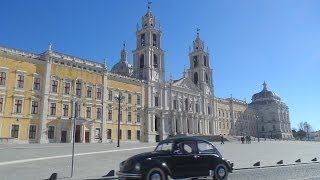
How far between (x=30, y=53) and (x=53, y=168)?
31.3m

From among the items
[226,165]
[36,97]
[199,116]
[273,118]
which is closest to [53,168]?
[226,165]

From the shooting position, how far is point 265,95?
122 m

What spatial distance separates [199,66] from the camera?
83.6 meters

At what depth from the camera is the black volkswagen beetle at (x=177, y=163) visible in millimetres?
→ 10953

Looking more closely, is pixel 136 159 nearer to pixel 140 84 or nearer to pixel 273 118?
pixel 140 84

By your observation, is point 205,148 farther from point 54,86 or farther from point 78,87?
point 78,87

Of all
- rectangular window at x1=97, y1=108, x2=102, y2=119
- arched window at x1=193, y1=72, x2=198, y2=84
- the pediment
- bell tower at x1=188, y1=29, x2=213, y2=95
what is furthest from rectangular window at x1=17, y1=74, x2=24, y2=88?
arched window at x1=193, y1=72, x2=198, y2=84

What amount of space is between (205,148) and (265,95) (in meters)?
116

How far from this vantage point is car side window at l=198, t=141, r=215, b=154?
12.6m

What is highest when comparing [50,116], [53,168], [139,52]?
[139,52]

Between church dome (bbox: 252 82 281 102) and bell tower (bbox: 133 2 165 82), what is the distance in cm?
6571

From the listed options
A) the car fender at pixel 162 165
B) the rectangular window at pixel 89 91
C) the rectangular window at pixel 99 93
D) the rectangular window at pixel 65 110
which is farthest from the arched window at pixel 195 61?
the car fender at pixel 162 165

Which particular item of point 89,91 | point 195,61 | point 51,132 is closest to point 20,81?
point 51,132

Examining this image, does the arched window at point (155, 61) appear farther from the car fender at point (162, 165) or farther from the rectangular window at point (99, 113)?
the car fender at point (162, 165)
